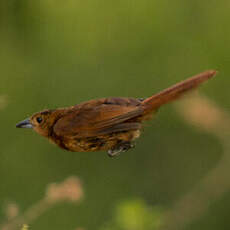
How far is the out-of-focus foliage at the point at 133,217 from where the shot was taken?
8.02 feet

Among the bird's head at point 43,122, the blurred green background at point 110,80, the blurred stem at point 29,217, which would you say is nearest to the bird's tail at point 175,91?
the bird's head at point 43,122

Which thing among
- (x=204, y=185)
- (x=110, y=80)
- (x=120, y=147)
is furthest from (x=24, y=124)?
(x=110, y=80)

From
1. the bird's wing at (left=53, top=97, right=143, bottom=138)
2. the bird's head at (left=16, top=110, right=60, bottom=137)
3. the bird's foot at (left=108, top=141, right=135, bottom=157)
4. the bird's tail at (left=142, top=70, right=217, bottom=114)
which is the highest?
the bird's tail at (left=142, top=70, right=217, bottom=114)

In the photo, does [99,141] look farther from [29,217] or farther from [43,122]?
[29,217]

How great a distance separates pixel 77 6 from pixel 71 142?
9.90 ft

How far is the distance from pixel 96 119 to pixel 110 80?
8.06ft

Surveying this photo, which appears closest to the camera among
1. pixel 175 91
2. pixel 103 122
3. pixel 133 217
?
pixel 133 217

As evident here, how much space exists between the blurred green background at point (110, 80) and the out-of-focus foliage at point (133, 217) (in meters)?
1.71

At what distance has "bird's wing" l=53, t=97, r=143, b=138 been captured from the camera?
11.0 feet

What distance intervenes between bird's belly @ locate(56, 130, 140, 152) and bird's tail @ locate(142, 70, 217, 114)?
0.56 feet

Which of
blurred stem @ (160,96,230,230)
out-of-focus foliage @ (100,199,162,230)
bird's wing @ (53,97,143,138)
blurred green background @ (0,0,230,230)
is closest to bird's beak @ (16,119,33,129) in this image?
bird's wing @ (53,97,143,138)

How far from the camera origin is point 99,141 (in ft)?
11.3

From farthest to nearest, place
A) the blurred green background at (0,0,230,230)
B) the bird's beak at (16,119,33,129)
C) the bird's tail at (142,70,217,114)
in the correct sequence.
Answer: the blurred green background at (0,0,230,230) < the bird's beak at (16,119,33,129) < the bird's tail at (142,70,217,114)

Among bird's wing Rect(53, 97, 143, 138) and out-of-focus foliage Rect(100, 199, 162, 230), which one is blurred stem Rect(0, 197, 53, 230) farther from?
bird's wing Rect(53, 97, 143, 138)
